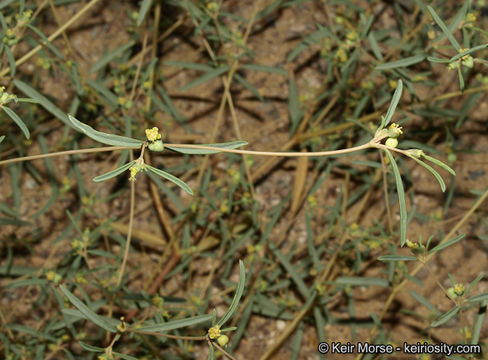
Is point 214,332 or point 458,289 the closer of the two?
point 214,332

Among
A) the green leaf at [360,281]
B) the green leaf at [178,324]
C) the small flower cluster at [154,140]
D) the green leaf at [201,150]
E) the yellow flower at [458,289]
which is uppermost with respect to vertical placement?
the small flower cluster at [154,140]

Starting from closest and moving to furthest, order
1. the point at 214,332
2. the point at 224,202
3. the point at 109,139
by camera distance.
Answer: the point at 109,139 → the point at 214,332 → the point at 224,202

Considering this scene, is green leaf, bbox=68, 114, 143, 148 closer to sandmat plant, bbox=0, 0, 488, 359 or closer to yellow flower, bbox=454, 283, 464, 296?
sandmat plant, bbox=0, 0, 488, 359

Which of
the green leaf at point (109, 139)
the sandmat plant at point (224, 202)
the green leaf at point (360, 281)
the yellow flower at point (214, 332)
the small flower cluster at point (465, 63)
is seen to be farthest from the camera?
the sandmat plant at point (224, 202)

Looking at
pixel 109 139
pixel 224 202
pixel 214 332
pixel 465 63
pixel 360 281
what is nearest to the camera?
pixel 109 139

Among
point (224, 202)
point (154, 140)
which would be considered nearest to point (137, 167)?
point (154, 140)

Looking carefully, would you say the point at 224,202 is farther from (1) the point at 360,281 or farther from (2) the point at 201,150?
(2) the point at 201,150

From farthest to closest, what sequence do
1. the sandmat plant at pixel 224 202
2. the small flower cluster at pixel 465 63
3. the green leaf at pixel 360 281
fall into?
the sandmat plant at pixel 224 202
the green leaf at pixel 360 281
the small flower cluster at pixel 465 63

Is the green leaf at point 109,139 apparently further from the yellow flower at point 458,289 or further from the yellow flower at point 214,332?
the yellow flower at point 458,289

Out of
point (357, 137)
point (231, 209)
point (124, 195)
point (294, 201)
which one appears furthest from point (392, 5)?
point (124, 195)

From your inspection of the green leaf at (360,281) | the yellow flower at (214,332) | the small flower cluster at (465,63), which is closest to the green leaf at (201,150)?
the yellow flower at (214,332)

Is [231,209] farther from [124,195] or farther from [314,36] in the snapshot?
[314,36]
